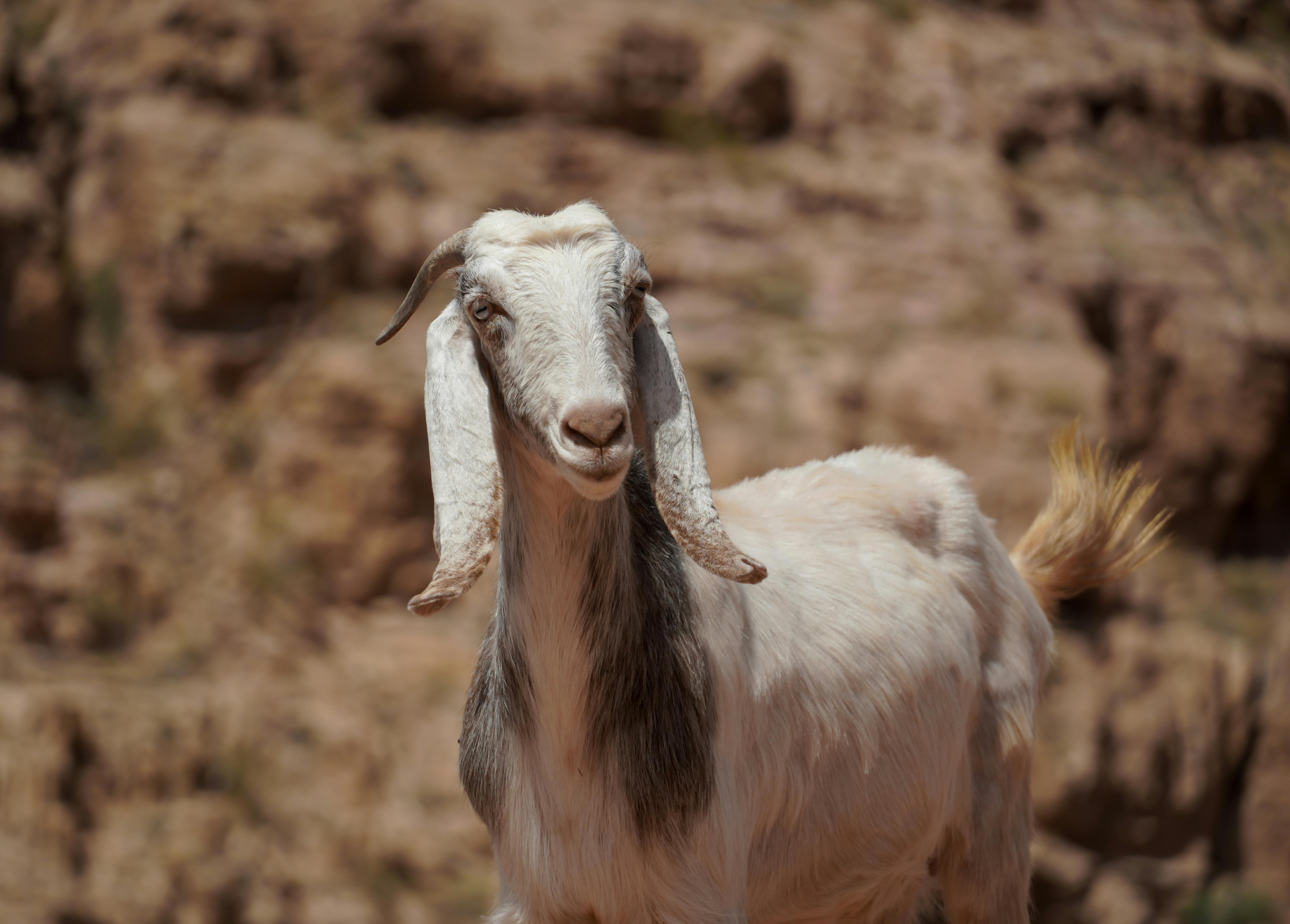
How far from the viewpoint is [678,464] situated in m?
2.78

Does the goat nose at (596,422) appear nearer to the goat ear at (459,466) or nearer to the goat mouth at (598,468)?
the goat mouth at (598,468)

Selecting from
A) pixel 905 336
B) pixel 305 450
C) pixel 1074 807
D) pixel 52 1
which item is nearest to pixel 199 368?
pixel 305 450

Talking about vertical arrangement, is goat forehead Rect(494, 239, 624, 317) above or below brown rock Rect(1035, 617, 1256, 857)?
above

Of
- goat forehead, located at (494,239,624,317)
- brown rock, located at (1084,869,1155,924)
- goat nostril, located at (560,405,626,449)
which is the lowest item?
brown rock, located at (1084,869,1155,924)

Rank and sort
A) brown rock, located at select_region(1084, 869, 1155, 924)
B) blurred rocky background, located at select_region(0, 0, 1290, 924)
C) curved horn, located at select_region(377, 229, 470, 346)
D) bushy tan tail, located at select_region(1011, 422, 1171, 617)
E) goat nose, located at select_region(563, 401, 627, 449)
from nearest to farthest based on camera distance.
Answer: goat nose, located at select_region(563, 401, 627, 449) < curved horn, located at select_region(377, 229, 470, 346) < bushy tan tail, located at select_region(1011, 422, 1171, 617) < brown rock, located at select_region(1084, 869, 1155, 924) < blurred rocky background, located at select_region(0, 0, 1290, 924)

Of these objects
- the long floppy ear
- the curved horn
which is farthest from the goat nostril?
the curved horn

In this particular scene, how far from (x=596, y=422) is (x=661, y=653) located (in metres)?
0.72

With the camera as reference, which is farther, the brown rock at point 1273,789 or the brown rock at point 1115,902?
the brown rock at point 1273,789

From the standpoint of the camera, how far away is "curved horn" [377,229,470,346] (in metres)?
3.02

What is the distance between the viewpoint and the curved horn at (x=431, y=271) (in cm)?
302

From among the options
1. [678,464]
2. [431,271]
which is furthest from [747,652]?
[431,271]

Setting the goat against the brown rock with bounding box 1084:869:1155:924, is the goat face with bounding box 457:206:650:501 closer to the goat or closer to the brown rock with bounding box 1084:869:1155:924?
the goat

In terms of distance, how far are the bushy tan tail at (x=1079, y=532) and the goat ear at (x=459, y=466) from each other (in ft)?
7.60

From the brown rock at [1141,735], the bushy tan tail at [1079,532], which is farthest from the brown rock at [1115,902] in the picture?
the bushy tan tail at [1079,532]
